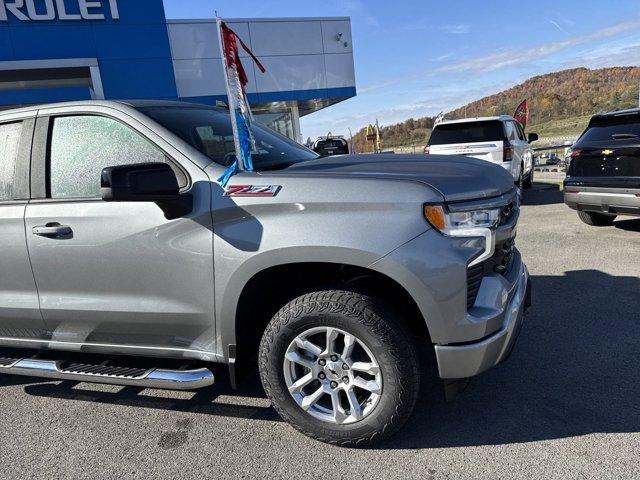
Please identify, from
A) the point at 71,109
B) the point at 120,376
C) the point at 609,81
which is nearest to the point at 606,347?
the point at 120,376

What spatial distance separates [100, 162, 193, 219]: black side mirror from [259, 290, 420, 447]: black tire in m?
0.86

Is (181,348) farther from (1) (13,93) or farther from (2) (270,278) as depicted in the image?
(1) (13,93)

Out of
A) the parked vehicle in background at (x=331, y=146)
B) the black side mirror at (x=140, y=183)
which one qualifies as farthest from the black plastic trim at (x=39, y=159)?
the parked vehicle in background at (x=331, y=146)

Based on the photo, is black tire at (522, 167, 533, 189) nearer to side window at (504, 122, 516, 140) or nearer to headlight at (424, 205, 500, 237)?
side window at (504, 122, 516, 140)

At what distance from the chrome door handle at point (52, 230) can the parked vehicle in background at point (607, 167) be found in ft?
21.2

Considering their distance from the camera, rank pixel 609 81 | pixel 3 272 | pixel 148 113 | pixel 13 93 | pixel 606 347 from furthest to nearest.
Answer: pixel 609 81
pixel 13 93
pixel 606 347
pixel 3 272
pixel 148 113

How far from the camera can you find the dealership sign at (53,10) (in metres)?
15.5

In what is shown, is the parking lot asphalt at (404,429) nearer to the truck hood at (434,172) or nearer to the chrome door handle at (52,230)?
the chrome door handle at (52,230)

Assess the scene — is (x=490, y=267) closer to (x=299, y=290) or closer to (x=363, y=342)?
(x=363, y=342)

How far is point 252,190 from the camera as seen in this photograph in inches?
99.6

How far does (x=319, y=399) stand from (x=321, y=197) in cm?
112

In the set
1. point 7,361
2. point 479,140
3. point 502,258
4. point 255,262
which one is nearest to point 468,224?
point 502,258

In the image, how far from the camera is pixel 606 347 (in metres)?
3.56

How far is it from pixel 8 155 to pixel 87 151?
642mm
